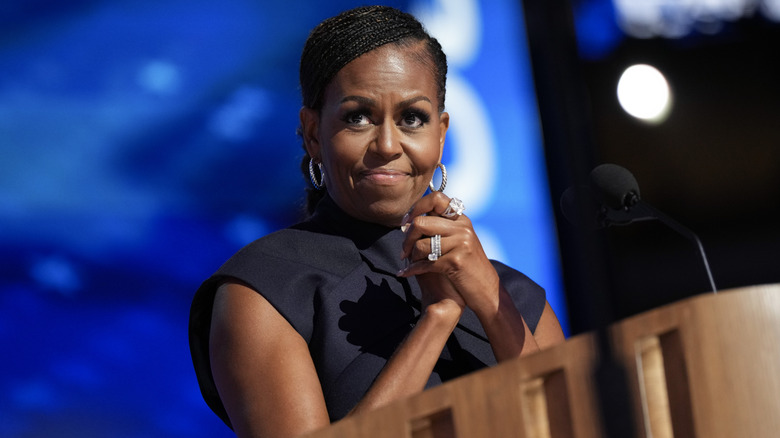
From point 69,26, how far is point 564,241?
1811 mm

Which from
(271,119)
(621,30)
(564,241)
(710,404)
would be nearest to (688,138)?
(621,30)

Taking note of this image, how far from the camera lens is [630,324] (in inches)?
37.6

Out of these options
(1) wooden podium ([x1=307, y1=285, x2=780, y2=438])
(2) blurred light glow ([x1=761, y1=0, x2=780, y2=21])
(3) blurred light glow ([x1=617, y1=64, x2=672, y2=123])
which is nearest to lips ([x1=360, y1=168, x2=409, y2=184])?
(1) wooden podium ([x1=307, y1=285, x2=780, y2=438])

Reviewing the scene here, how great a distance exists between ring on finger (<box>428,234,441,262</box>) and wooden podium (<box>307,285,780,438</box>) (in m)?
0.57

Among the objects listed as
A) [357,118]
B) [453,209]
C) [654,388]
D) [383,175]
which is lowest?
[654,388]

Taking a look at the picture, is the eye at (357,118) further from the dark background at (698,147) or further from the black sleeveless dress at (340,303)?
the dark background at (698,147)

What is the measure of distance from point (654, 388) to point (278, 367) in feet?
2.30

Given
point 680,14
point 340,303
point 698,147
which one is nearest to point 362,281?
point 340,303

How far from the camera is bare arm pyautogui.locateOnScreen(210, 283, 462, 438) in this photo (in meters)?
1.47

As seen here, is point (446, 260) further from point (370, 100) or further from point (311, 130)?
point (311, 130)

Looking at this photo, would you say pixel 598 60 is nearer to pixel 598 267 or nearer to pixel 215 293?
pixel 215 293

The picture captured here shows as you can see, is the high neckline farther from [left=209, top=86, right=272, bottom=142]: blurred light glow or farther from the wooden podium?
[left=209, top=86, right=272, bottom=142]: blurred light glow

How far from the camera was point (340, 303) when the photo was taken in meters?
1.64

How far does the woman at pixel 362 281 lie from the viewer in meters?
1.53
